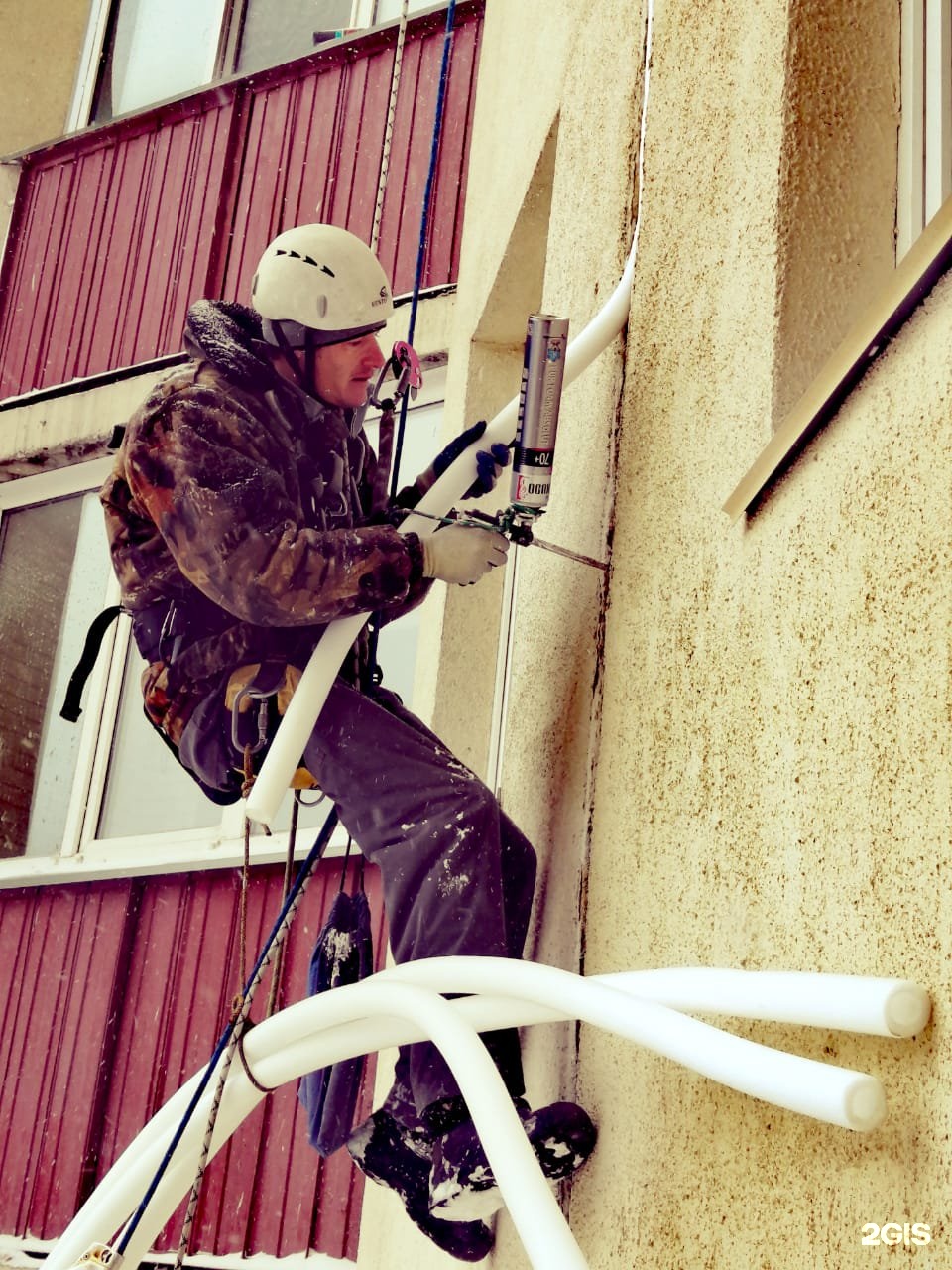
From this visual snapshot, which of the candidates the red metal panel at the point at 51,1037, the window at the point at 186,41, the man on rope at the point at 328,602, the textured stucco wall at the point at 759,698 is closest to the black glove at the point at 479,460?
the man on rope at the point at 328,602

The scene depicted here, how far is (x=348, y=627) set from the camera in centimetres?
292

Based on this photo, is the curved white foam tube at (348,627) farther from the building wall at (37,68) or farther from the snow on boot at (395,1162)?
the building wall at (37,68)

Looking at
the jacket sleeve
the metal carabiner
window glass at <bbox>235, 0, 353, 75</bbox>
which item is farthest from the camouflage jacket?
window glass at <bbox>235, 0, 353, 75</bbox>

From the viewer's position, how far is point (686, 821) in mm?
2135

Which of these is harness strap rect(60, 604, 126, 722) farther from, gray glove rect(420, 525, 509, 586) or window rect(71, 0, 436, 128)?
window rect(71, 0, 436, 128)

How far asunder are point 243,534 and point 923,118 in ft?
4.57

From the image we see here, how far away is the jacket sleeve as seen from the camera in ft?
9.29

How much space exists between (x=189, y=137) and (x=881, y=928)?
24.1 ft

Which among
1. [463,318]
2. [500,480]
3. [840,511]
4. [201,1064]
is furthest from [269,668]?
[201,1064]

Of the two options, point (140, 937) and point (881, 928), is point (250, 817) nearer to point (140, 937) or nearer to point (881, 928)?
point (881, 928)

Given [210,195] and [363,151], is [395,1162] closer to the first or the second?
[363,151]

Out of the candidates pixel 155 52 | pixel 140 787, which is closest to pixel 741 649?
pixel 140 787

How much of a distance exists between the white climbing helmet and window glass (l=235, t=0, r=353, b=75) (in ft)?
16.8

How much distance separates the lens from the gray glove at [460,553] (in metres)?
2.90
